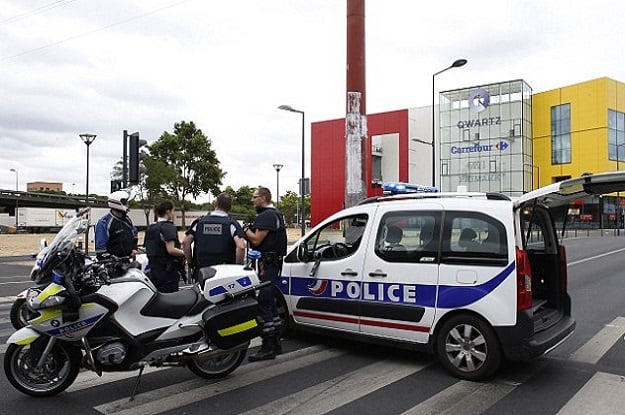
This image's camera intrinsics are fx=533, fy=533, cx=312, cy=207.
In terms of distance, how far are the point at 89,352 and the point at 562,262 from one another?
5.02 metres

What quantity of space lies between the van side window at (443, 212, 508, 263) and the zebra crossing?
122 centimetres

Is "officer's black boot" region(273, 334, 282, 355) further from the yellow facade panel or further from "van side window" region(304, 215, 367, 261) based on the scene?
the yellow facade panel

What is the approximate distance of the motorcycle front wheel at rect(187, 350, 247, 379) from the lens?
16.8ft

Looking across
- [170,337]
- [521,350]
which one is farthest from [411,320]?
[170,337]

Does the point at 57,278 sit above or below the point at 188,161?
below

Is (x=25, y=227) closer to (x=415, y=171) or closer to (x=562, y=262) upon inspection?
(x=415, y=171)

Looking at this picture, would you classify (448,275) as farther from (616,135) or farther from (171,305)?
(616,135)

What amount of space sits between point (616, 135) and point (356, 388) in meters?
59.2

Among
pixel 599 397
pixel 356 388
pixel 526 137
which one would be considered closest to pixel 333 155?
pixel 526 137

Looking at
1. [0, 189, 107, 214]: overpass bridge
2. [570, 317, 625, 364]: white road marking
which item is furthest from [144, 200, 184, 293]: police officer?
[0, 189, 107, 214]: overpass bridge

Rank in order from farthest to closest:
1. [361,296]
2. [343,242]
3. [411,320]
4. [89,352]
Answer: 1. [343,242]
2. [361,296]
3. [411,320]
4. [89,352]

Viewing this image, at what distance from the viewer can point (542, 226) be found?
19.7 feet

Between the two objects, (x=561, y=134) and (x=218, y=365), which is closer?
(x=218, y=365)

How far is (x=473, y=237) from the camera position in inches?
204
